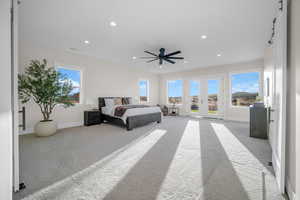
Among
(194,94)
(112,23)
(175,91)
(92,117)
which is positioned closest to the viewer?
(112,23)

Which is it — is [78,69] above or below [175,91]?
above

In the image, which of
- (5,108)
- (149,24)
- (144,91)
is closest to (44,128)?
(5,108)

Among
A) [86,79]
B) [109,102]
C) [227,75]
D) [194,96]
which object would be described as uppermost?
[227,75]

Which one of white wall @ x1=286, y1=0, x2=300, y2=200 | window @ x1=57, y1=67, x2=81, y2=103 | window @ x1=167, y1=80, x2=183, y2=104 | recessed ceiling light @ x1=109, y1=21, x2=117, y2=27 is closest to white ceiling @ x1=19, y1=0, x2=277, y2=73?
recessed ceiling light @ x1=109, y1=21, x2=117, y2=27

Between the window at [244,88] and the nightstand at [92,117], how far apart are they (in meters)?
6.24

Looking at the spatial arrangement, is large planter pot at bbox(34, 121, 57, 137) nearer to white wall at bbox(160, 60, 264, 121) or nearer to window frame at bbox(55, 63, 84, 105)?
window frame at bbox(55, 63, 84, 105)

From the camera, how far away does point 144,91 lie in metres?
8.32

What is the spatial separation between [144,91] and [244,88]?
5263mm

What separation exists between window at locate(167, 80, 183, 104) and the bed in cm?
327

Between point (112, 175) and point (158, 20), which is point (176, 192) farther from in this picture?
point (158, 20)

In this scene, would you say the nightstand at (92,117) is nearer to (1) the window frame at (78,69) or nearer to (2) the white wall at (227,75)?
(1) the window frame at (78,69)

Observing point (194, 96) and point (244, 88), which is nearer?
point (244, 88)

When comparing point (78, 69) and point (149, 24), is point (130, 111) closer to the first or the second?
point (149, 24)

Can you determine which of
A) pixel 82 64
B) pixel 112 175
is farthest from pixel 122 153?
pixel 82 64
